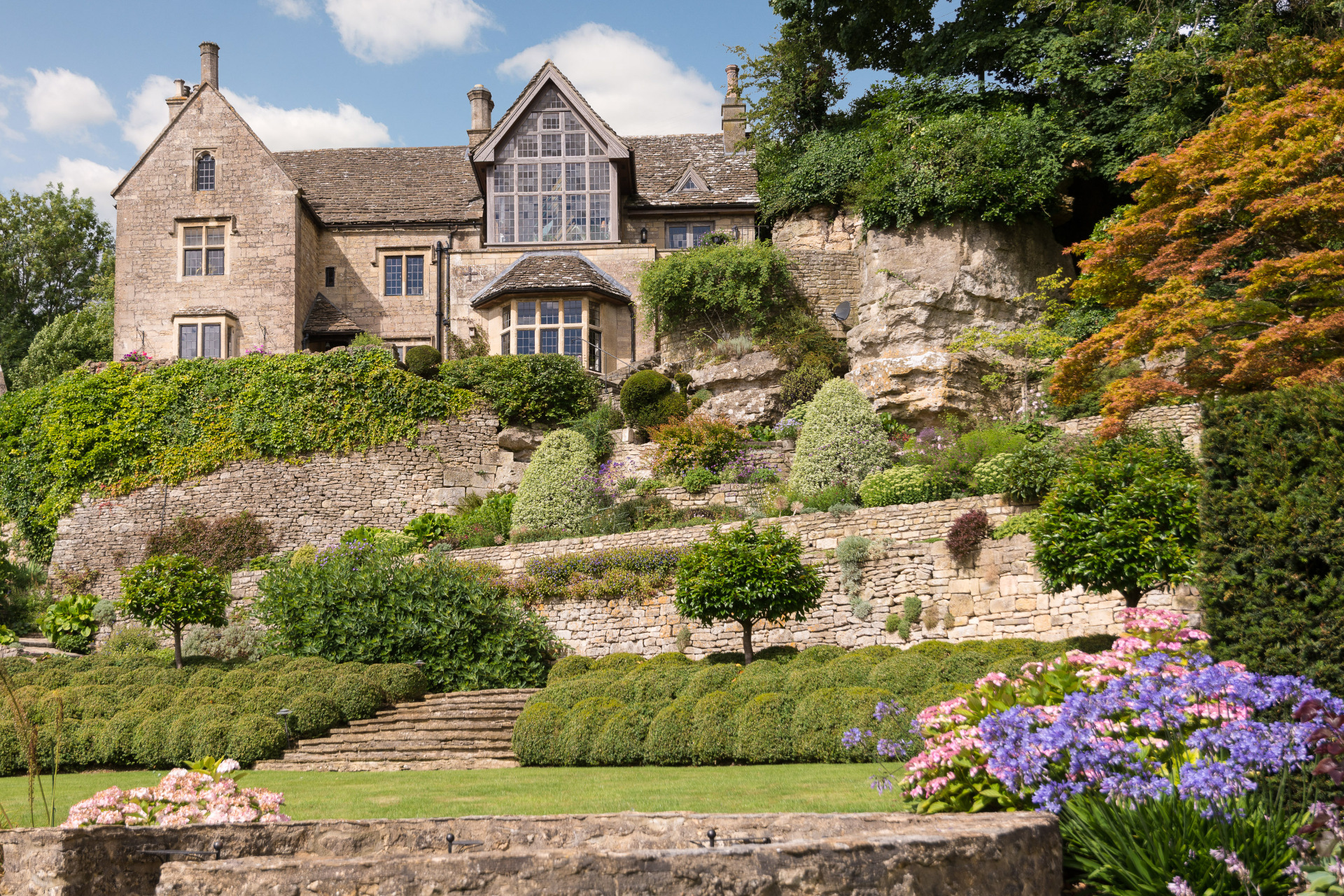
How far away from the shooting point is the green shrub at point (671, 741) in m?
11.3

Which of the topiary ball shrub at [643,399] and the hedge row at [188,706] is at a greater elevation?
the topiary ball shrub at [643,399]

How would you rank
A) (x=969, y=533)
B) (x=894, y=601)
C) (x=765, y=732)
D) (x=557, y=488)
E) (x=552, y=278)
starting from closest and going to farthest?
(x=765, y=732) → (x=969, y=533) → (x=894, y=601) → (x=557, y=488) → (x=552, y=278)

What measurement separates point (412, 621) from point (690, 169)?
1867 centimetres

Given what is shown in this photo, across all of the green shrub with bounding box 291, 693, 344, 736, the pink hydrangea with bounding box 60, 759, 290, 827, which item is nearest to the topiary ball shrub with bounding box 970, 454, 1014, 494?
the green shrub with bounding box 291, 693, 344, 736

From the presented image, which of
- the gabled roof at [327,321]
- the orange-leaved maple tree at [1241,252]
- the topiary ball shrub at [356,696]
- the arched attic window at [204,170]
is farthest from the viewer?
the gabled roof at [327,321]

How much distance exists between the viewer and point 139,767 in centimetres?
1302

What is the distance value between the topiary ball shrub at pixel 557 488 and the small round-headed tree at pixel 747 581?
6.33 meters

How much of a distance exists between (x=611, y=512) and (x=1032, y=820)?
17.0m

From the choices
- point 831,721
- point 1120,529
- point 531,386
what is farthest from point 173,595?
point 1120,529

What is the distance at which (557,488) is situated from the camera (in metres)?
21.8

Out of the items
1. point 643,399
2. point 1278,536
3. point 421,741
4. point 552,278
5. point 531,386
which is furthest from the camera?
point 552,278

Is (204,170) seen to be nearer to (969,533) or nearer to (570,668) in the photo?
(570,668)

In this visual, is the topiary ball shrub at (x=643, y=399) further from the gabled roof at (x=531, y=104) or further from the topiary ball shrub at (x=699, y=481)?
the gabled roof at (x=531, y=104)

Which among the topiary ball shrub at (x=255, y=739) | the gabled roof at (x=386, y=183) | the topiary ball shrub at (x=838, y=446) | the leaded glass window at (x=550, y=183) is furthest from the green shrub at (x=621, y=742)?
the gabled roof at (x=386, y=183)
